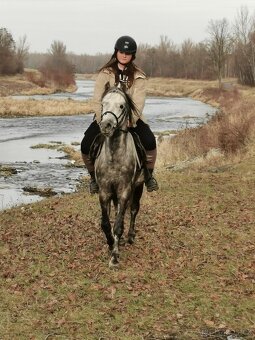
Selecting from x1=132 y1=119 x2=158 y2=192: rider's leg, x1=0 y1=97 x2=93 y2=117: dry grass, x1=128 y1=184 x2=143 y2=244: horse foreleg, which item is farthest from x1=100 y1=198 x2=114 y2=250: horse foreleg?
x1=0 y1=97 x2=93 y2=117: dry grass

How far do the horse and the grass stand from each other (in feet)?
2.58

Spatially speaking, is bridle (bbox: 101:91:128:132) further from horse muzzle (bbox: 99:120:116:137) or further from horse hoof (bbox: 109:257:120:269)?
horse hoof (bbox: 109:257:120:269)

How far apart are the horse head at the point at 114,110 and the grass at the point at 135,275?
2358 millimetres

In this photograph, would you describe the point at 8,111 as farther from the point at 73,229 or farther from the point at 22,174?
the point at 73,229

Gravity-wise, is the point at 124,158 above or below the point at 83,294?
above

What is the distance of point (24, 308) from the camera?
670 cm

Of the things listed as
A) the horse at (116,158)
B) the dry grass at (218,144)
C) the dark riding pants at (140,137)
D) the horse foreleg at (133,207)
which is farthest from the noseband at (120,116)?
the dry grass at (218,144)

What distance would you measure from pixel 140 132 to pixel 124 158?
0.82m

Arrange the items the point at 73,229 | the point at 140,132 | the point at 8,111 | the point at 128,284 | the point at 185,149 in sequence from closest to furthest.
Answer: the point at 128,284, the point at 140,132, the point at 73,229, the point at 185,149, the point at 8,111

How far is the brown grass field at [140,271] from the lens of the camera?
624 centimetres

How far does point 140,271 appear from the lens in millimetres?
7863

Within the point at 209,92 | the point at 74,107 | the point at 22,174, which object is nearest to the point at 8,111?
the point at 74,107

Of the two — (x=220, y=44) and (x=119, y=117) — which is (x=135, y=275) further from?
(x=220, y=44)

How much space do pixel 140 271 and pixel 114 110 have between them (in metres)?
2.64
